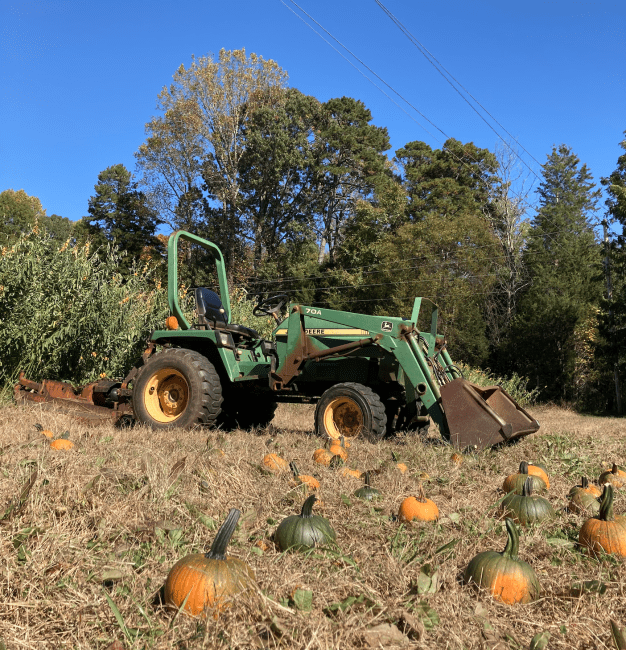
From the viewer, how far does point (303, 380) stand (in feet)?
20.8

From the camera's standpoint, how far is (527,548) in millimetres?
2494

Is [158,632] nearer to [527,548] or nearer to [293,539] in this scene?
[293,539]

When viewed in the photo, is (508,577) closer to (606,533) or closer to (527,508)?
(606,533)

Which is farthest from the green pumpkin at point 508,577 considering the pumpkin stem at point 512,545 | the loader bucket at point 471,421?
the loader bucket at point 471,421

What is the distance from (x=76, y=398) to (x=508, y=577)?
5794 mm

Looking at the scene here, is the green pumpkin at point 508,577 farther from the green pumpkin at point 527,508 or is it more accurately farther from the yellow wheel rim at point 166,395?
the yellow wheel rim at point 166,395

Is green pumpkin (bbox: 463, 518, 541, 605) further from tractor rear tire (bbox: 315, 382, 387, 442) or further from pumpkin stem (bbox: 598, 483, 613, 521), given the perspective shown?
tractor rear tire (bbox: 315, 382, 387, 442)

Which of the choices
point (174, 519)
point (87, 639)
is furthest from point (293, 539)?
point (87, 639)

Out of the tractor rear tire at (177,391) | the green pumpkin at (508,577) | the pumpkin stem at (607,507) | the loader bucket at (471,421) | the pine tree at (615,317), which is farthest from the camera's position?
the pine tree at (615,317)

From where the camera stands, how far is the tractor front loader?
17.4 feet

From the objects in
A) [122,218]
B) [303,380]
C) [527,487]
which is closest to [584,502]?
[527,487]

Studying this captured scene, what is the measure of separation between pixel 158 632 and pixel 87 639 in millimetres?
214

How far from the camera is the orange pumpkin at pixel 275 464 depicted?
357 centimetres

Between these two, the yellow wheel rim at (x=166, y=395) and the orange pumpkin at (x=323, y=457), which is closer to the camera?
the orange pumpkin at (x=323, y=457)
